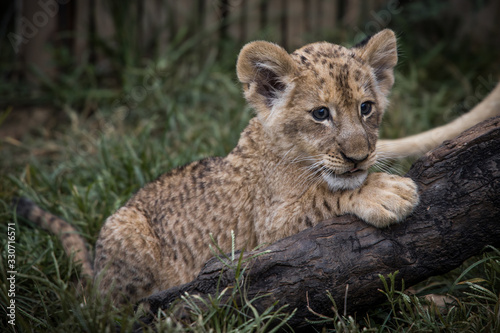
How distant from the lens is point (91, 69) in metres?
9.07

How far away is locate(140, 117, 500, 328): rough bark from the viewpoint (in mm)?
3645

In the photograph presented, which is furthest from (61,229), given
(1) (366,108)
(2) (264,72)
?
(1) (366,108)

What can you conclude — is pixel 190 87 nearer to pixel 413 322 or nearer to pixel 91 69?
pixel 91 69

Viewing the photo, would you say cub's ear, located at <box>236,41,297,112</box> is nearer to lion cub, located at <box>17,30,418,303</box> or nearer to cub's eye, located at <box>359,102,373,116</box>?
lion cub, located at <box>17,30,418,303</box>

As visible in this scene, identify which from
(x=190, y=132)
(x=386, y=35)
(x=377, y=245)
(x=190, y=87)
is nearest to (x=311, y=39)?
(x=190, y=87)

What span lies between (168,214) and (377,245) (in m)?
2.11

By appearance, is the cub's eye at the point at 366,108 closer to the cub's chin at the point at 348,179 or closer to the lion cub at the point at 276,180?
the lion cub at the point at 276,180

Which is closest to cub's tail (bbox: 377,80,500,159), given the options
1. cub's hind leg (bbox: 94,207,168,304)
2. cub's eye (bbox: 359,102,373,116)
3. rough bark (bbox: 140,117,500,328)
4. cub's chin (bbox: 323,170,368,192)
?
cub's eye (bbox: 359,102,373,116)

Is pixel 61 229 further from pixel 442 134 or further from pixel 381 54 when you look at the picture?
pixel 442 134

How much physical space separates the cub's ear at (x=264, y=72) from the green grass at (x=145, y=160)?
749 mm

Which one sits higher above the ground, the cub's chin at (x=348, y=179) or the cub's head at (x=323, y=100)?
the cub's head at (x=323, y=100)

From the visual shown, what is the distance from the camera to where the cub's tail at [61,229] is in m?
5.31

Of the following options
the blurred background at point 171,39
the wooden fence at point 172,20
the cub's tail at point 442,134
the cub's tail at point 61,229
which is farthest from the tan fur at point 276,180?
the wooden fence at point 172,20

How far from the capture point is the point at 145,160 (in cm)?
668
